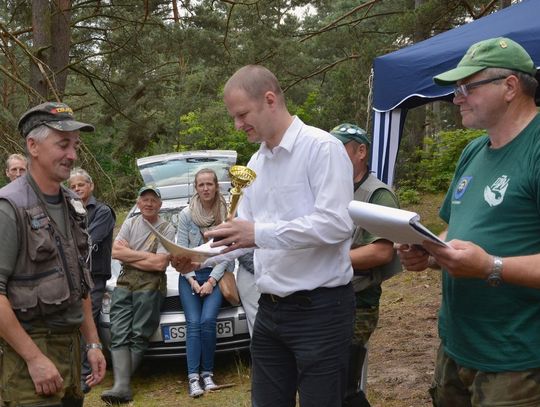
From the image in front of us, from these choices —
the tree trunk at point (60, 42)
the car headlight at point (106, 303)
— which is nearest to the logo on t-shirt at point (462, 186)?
the car headlight at point (106, 303)

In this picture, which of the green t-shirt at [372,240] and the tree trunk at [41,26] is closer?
the green t-shirt at [372,240]

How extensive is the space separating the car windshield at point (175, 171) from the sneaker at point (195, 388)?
2867 mm

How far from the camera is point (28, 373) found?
2766 mm


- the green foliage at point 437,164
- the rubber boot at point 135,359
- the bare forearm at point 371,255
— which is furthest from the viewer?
the green foliage at point 437,164

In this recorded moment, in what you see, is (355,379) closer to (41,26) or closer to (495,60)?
(495,60)

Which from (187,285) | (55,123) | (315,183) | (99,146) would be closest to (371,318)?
(315,183)

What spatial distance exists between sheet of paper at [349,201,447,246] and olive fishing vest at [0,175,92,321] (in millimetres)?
1322

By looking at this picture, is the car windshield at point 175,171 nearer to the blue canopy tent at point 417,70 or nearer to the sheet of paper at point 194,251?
the blue canopy tent at point 417,70

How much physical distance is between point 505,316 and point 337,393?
85cm

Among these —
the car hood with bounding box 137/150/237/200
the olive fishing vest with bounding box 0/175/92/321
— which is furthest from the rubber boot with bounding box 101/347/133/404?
the olive fishing vest with bounding box 0/175/92/321

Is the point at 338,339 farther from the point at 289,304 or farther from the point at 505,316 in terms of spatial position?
the point at 505,316

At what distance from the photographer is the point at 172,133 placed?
820 inches

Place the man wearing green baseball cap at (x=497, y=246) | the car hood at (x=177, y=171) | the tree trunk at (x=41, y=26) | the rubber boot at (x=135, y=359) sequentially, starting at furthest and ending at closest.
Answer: the tree trunk at (x=41, y=26) < the car hood at (x=177, y=171) < the rubber boot at (x=135, y=359) < the man wearing green baseball cap at (x=497, y=246)

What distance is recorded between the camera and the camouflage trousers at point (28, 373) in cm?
277
